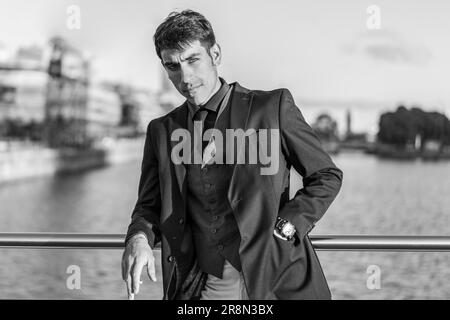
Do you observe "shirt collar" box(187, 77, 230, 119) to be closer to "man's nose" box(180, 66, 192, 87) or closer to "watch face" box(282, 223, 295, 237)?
"man's nose" box(180, 66, 192, 87)

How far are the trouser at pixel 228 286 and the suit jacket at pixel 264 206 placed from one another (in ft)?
0.10

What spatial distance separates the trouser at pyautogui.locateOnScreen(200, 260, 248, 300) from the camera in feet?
4.73

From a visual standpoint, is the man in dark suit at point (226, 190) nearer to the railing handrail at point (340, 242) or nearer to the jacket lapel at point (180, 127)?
the jacket lapel at point (180, 127)

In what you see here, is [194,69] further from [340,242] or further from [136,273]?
[340,242]

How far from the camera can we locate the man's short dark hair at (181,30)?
139cm

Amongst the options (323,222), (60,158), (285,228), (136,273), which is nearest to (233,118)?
(285,228)

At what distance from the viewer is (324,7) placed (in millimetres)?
44594

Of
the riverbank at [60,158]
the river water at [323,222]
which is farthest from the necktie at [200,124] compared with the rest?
the riverbank at [60,158]

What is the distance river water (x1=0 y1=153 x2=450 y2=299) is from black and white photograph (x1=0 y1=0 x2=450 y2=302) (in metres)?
0.13
